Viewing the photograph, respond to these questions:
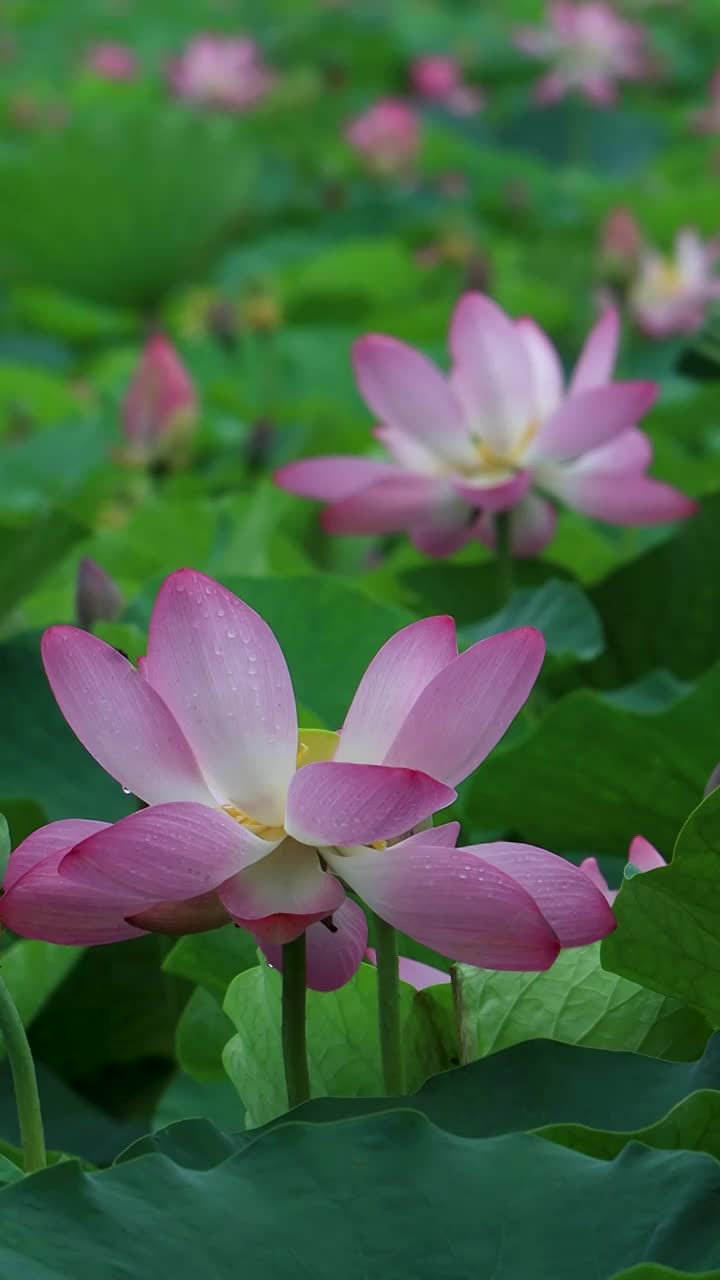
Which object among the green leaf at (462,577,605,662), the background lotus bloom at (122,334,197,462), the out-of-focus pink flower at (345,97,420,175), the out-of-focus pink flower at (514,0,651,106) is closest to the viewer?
the green leaf at (462,577,605,662)

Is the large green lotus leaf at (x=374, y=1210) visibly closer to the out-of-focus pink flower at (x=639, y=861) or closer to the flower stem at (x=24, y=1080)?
the flower stem at (x=24, y=1080)

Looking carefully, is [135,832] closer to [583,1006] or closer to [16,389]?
[583,1006]

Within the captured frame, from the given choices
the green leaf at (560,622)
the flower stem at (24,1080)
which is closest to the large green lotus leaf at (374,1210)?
the flower stem at (24,1080)

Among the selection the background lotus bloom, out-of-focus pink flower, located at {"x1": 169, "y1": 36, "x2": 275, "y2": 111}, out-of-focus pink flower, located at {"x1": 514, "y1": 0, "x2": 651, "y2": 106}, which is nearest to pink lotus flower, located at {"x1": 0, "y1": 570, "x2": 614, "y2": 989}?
the background lotus bloom

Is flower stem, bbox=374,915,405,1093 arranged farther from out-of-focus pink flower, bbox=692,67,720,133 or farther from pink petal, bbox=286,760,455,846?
out-of-focus pink flower, bbox=692,67,720,133

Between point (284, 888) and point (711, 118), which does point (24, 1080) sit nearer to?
point (284, 888)
